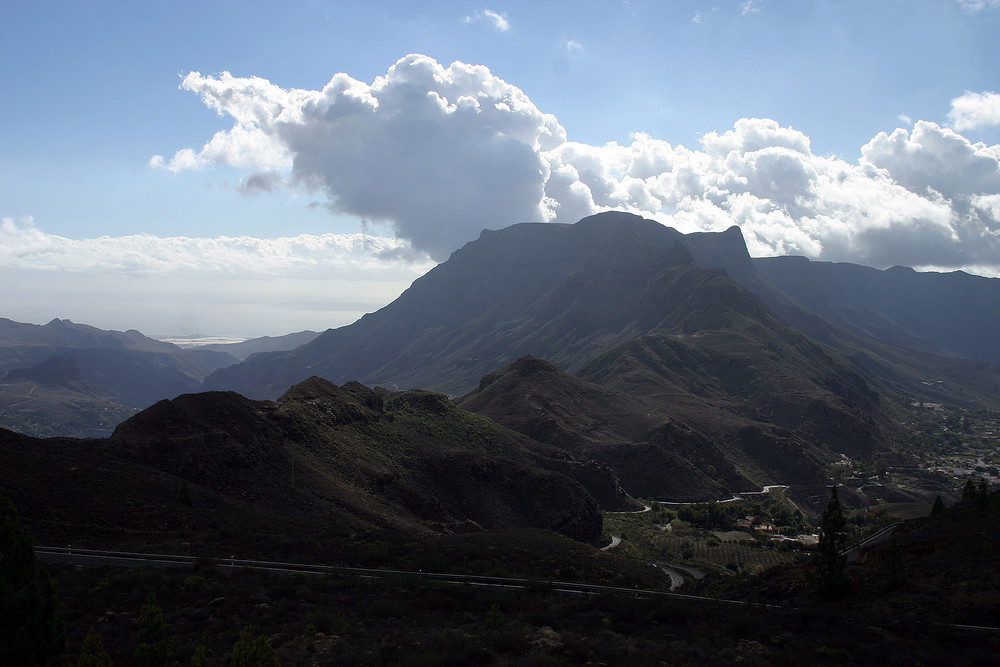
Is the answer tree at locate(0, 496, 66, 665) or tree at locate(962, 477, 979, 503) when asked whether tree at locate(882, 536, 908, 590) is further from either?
tree at locate(0, 496, 66, 665)

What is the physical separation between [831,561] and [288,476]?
4719cm

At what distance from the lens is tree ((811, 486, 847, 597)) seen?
30984 millimetres

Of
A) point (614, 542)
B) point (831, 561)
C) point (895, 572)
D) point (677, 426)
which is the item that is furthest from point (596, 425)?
point (895, 572)

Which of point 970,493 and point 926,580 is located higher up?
point 970,493

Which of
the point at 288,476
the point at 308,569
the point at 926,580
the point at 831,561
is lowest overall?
the point at 308,569

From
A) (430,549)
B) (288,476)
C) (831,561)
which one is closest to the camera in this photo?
(831,561)

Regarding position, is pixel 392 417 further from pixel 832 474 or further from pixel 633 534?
pixel 832 474

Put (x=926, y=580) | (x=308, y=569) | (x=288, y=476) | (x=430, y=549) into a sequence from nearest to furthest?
(x=926, y=580), (x=308, y=569), (x=430, y=549), (x=288, y=476)

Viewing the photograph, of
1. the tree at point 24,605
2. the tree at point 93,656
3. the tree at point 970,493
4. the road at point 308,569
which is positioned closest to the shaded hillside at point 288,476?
the road at point 308,569

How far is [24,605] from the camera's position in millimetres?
15586

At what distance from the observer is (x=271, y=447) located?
61594mm

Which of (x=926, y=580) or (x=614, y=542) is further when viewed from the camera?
(x=614, y=542)

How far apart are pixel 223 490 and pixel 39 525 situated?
1699cm

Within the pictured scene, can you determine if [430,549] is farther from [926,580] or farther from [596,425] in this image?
[596,425]
